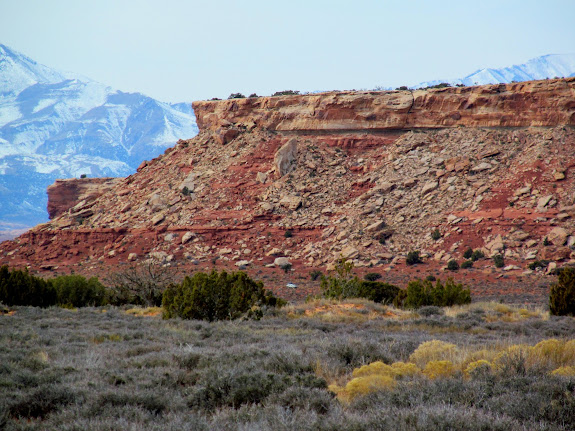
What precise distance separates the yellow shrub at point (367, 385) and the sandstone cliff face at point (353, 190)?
28325 mm

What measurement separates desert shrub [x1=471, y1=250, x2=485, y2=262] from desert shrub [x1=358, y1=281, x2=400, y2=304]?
37.8 feet

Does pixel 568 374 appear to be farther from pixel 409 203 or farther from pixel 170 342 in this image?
pixel 409 203

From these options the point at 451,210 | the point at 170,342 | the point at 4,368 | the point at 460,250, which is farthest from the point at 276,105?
the point at 4,368

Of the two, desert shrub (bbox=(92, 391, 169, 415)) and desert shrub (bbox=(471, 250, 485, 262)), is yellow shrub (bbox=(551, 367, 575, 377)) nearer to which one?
desert shrub (bbox=(92, 391, 169, 415))

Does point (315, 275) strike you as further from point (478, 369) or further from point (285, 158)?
point (478, 369)

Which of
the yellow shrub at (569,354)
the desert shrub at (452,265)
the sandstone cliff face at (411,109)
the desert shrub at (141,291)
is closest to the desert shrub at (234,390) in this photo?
the yellow shrub at (569,354)

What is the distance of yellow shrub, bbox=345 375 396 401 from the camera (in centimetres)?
657

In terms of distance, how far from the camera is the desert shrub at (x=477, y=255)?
35250 millimetres

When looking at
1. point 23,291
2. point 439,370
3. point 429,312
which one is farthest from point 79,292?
point 439,370

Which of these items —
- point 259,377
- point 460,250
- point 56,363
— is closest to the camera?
point 259,377

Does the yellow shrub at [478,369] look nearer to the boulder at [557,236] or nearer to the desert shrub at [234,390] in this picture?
the desert shrub at [234,390]

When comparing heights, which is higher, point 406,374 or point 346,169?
point 346,169

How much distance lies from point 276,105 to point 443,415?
162 feet

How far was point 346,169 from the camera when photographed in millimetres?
47312
